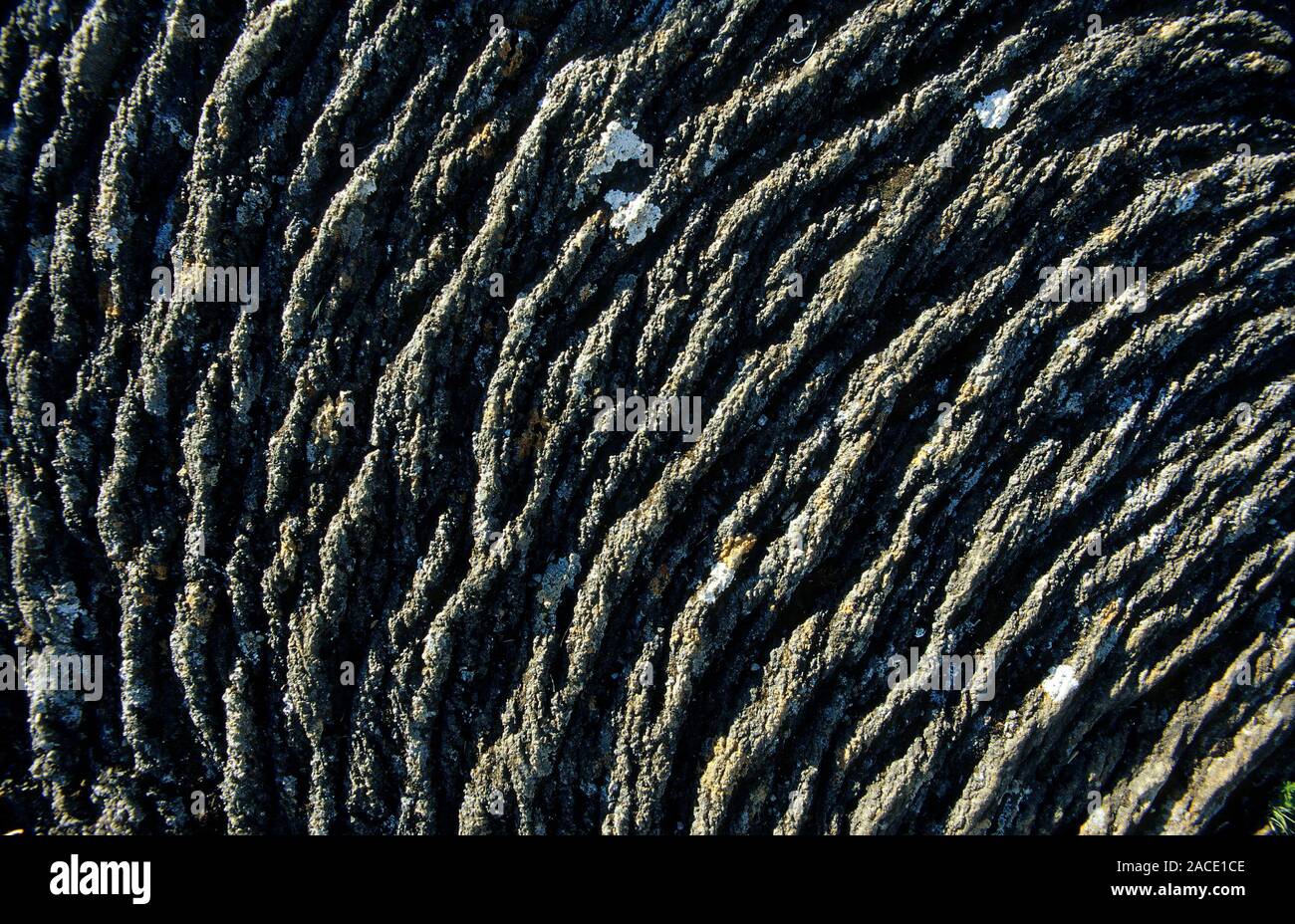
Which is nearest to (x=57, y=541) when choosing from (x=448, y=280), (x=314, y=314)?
(x=314, y=314)

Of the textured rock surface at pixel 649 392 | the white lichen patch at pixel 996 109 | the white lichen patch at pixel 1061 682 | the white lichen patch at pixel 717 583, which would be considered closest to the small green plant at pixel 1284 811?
the textured rock surface at pixel 649 392

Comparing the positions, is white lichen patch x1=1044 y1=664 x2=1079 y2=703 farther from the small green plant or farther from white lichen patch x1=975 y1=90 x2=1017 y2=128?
white lichen patch x1=975 y1=90 x2=1017 y2=128

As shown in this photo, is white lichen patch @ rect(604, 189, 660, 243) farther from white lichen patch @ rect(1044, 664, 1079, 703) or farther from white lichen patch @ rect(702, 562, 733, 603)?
white lichen patch @ rect(1044, 664, 1079, 703)

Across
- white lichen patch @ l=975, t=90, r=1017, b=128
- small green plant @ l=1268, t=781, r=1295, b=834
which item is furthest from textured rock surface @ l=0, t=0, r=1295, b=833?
small green plant @ l=1268, t=781, r=1295, b=834

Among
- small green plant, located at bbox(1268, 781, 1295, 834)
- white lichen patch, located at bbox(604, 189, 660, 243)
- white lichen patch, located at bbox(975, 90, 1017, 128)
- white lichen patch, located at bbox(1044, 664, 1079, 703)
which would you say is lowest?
small green plant, located at bbox(1268, 781, 1295, 834)

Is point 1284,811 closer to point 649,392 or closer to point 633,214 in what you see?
point 649,392

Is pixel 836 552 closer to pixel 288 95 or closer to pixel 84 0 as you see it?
pixel 288 95

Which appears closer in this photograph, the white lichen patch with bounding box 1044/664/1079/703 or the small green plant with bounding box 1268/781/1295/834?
the white lichen patch with bounding box 1044/664/1079/703

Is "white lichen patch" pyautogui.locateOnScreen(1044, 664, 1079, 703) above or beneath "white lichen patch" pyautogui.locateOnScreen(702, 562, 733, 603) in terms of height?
beneath
